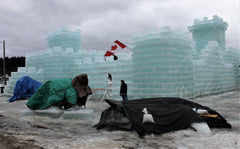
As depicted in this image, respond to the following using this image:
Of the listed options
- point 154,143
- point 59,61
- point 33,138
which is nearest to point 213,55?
point 59,61

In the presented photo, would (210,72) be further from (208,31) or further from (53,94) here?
(53,94)

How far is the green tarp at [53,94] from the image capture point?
7.55m

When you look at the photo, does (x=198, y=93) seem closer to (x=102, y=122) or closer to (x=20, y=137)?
(x=102, y=122)

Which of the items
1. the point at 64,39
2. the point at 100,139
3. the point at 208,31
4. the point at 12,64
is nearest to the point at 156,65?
the point at 100,139

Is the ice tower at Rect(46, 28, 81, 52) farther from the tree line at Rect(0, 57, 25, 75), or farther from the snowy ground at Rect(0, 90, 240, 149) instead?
the tree line at Rect(0, 57, 25, 75)

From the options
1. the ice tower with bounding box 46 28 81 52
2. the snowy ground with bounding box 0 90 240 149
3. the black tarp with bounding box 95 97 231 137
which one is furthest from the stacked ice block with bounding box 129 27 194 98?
the ice tower with bounding box 46 28 81 52

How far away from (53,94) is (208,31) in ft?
57.3

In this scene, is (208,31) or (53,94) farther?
(208,31)

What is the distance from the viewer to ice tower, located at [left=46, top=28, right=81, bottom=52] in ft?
58.6

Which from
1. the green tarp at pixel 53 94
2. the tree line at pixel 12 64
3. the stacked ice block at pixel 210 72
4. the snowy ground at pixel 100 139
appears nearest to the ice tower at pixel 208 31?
the stacked ice block at pixel 210 72

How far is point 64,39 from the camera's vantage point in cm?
1794

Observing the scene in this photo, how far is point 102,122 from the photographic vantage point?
5918 mm

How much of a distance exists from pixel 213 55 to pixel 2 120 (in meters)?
14.5

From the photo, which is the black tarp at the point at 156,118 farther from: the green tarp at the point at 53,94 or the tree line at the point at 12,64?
the tree line at the point at 12,64
